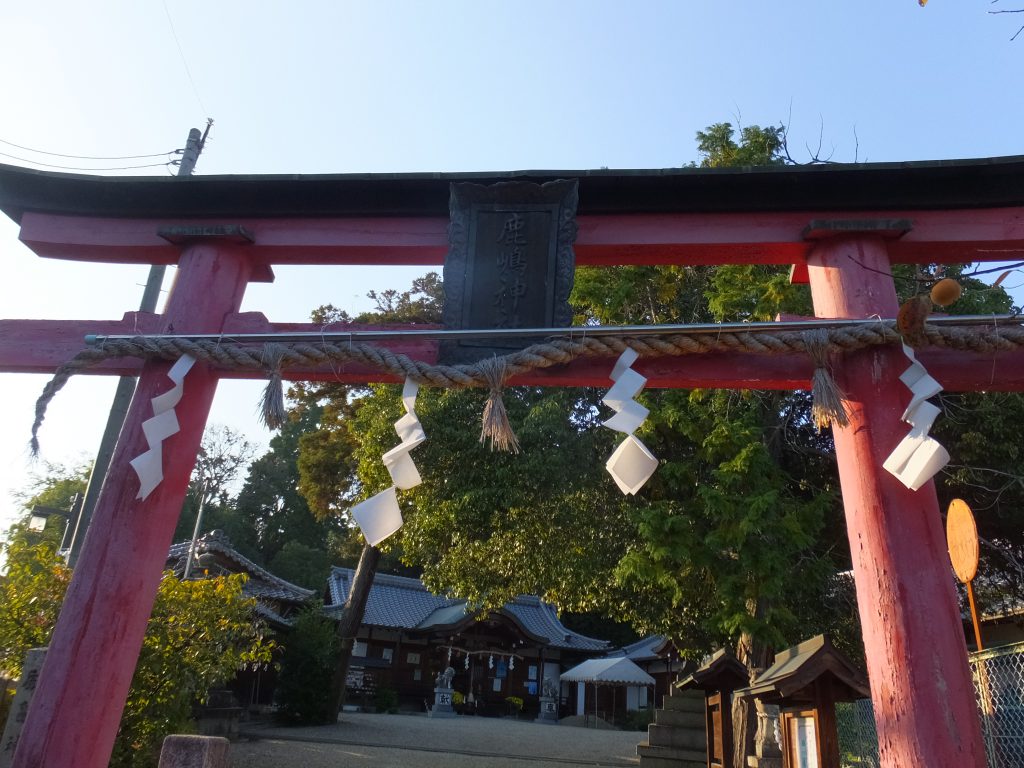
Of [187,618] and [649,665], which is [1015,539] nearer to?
[187,618]

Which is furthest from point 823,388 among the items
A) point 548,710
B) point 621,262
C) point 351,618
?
point 548,710

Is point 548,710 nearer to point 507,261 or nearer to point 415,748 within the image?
point 415,748

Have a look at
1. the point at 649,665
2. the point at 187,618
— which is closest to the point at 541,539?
the point at 187,618

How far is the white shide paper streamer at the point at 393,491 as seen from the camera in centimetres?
262

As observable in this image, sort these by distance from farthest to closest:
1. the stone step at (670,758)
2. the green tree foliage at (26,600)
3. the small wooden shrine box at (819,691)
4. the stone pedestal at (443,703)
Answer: the stone pedestal at (443,703) < the stone step at (670,758) < the green tree foliage at (26,600) < the small wooden shrine box at (819,691)

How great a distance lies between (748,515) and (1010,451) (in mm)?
4051

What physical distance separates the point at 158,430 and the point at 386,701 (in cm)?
2212

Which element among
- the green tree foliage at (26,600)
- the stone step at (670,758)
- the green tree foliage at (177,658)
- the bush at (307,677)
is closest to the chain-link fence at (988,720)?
the stone step at (670,758)

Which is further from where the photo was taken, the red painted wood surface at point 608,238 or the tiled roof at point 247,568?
the tiled roof at point 247,568

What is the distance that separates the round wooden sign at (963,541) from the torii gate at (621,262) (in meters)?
1.41

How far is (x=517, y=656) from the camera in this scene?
26.4m

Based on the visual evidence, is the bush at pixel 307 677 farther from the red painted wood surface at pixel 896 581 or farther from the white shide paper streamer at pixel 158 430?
the red painted wood surface at pixel 896 581

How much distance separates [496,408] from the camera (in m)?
2.87

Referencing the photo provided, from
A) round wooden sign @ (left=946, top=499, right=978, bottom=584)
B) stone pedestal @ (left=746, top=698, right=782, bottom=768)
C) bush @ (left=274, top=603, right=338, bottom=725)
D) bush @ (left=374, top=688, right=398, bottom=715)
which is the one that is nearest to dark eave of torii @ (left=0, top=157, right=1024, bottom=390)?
round wooden sign @ (left=946, top=499, right=978, bottom=584)
